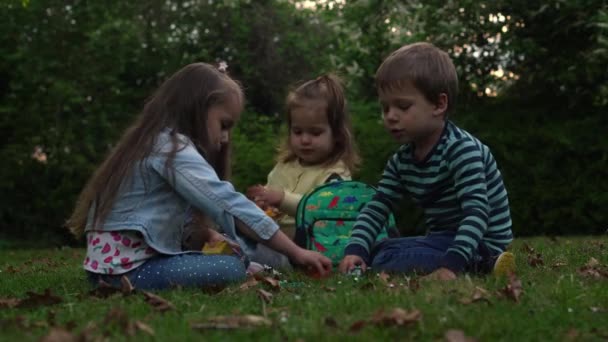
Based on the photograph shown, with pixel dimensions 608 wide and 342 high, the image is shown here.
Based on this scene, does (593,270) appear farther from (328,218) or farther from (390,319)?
(390,319)

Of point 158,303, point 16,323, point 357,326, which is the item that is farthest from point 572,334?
point 16,323

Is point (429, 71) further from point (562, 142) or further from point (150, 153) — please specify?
point (562, 142)

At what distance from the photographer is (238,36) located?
1923 cm

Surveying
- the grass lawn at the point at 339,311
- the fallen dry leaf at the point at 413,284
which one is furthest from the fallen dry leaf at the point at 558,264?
the fallen dry leaf at the point at 413,284

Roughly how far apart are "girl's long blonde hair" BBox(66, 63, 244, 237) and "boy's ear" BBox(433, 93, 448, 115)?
1075 millimetres

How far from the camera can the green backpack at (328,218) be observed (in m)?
5.68

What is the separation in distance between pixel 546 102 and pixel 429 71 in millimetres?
7439

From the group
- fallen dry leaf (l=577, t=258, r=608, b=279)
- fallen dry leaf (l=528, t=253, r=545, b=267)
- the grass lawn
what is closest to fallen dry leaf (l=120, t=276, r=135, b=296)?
the grass lawn

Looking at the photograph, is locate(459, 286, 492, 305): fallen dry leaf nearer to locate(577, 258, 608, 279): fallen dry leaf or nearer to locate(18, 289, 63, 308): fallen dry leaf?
locate(577, 258, 608, 279): fallen dry leaf

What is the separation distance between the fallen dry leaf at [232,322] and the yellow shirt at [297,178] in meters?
2.71

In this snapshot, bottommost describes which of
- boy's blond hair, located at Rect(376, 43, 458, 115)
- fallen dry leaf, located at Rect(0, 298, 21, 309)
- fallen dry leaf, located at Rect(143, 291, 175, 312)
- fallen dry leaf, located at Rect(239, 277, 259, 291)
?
fallen dry leaf, located at Rect(239, 277, 259, 291)

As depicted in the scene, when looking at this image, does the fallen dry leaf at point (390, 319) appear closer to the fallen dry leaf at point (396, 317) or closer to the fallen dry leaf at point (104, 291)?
the fallen dry leaf at point (396, 317)

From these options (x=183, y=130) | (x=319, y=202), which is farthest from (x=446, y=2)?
(x=183, y=130)

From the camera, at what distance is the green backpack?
5.68 meters
